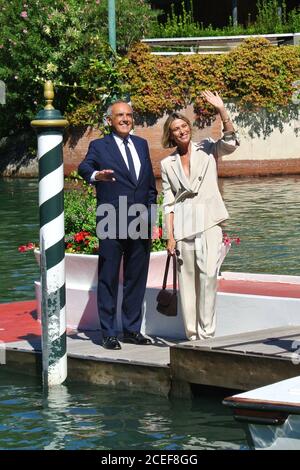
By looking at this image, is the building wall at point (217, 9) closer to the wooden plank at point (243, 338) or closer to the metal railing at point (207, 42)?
the metal railing at point (207, 42)

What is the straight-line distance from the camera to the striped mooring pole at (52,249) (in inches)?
379

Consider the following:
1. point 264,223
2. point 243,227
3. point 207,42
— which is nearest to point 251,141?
point 207,42

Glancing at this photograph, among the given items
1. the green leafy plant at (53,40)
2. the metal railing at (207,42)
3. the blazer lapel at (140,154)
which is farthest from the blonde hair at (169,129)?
the metal railing at (207,42)

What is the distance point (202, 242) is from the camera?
984cm

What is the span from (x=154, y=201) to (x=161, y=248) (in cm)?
135

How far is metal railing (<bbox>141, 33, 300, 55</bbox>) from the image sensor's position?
1425 inches

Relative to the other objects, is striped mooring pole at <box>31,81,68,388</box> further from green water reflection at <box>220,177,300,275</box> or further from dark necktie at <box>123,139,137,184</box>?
A: green water reflection at <box>220,177,300,275</box>

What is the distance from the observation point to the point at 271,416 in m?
6.86

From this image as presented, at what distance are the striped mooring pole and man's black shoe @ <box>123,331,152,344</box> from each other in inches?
28.9

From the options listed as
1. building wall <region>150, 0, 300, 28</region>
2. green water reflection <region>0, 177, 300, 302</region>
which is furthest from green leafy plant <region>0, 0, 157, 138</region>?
building wall <region>150, 0, 300, 28</region>

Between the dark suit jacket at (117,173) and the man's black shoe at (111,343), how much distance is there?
1024 millimetres

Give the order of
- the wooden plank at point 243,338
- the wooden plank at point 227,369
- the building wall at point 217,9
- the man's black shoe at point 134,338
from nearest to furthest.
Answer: the wooden plank at point 227,369, the wooden plank at point 243,338, the man's black shoe at point 134,338, the building wall at point 217,9

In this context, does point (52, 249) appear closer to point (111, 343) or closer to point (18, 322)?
point (111, 343)

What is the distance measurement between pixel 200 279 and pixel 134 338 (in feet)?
2.86
